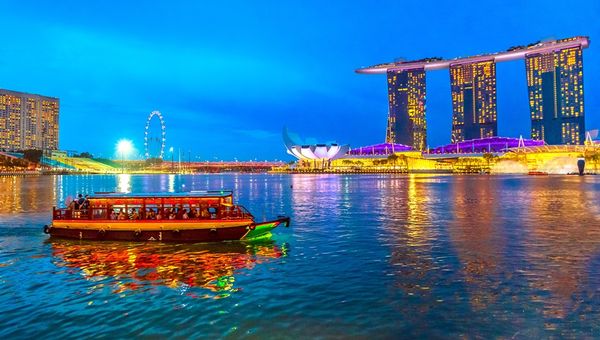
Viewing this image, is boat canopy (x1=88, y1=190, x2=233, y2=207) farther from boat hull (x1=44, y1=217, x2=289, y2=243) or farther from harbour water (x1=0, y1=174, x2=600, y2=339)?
harbour water (x1=0, y1=174, x2=600, y2=339)

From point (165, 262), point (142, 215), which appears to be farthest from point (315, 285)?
point (142, 215)

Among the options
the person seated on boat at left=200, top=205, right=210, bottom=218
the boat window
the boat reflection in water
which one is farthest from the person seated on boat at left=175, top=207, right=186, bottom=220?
the boat window

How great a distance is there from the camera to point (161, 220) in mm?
22688

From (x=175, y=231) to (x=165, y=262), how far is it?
4.36 metres

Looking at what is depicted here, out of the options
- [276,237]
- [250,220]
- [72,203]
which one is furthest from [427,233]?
[72,203]

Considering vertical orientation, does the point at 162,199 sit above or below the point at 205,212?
above

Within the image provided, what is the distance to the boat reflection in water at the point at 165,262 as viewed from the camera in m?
14.8

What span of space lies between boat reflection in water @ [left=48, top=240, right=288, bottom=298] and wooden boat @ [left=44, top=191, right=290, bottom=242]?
528 millimetres

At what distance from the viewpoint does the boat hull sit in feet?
73.2

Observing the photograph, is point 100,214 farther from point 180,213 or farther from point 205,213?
point 205,213

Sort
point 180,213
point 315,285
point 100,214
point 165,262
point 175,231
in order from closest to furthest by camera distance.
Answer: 1. point 315,285
2. point 165,262
3. point 175,231
4. point 180,213
5. point 100,214

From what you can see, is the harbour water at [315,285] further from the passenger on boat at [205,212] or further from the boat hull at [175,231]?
the passenger on boat at [205,212]

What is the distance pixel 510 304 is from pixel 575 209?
30369 millimetres

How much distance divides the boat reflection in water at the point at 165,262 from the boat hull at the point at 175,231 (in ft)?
1.46
